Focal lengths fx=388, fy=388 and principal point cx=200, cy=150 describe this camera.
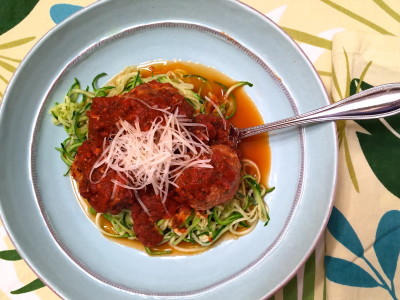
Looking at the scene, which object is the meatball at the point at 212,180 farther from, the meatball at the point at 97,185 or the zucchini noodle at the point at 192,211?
the meatball at the point at 97,185

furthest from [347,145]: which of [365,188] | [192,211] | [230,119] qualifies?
[192,211]

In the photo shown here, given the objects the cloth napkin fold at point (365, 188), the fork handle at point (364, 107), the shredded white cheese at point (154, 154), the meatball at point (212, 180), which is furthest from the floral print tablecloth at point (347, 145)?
the shredded white cheese at point (154, 154)

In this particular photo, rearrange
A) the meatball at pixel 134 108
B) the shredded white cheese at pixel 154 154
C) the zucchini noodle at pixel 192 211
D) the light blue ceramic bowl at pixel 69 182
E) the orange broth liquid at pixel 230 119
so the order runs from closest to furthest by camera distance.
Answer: the shredded white cheese at pixel 154 154
the meatball at pixel 134 108
the light blue ceramic bowl at pixel 69 182
the zucchini noodle at pixel 192 211
the orange broth liquid at pixel 230 119

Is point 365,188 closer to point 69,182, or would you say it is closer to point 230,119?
point 230,119

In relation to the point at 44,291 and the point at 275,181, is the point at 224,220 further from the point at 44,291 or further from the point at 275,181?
the point at 44,291

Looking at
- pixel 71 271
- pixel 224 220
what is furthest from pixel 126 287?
pixel 224 220

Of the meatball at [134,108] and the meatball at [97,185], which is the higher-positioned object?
the meatball at [134,108]
